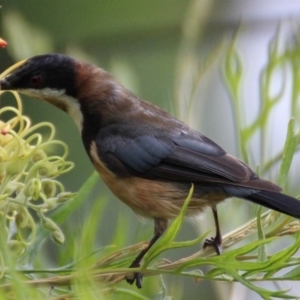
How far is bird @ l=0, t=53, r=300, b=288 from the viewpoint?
1731 millimetres

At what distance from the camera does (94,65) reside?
2.14m

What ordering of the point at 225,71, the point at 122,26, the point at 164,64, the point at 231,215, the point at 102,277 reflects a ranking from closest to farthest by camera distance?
1. the point at 102,277
2. the point at 225,71
3. the point at 231,215
4. the point at 122,26
5. the point at 164,64

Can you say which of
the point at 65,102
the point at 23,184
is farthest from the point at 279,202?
the point at 65,102

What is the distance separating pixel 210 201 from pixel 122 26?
52 cm

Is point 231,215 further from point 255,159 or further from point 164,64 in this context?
point 164,64

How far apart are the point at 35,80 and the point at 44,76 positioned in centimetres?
5

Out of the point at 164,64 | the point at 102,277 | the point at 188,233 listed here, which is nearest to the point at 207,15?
the point at 164,64

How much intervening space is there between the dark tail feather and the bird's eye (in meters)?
0.53

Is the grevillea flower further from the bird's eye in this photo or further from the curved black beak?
the bird's eye

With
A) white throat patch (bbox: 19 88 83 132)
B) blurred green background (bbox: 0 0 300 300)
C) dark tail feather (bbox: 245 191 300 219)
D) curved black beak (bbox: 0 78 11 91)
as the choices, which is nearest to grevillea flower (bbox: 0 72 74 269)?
blurred green background (bbox: 0 0 300 300)

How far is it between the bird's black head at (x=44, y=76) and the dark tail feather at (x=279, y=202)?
530mm

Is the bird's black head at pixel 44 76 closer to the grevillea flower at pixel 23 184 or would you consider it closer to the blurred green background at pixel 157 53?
the blurred green background at pixel 157 53

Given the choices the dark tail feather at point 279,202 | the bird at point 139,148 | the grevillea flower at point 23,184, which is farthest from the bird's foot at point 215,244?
the grevillea flower at point 23,184

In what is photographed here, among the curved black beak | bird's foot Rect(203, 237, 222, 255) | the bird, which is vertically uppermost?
the curved black beak
